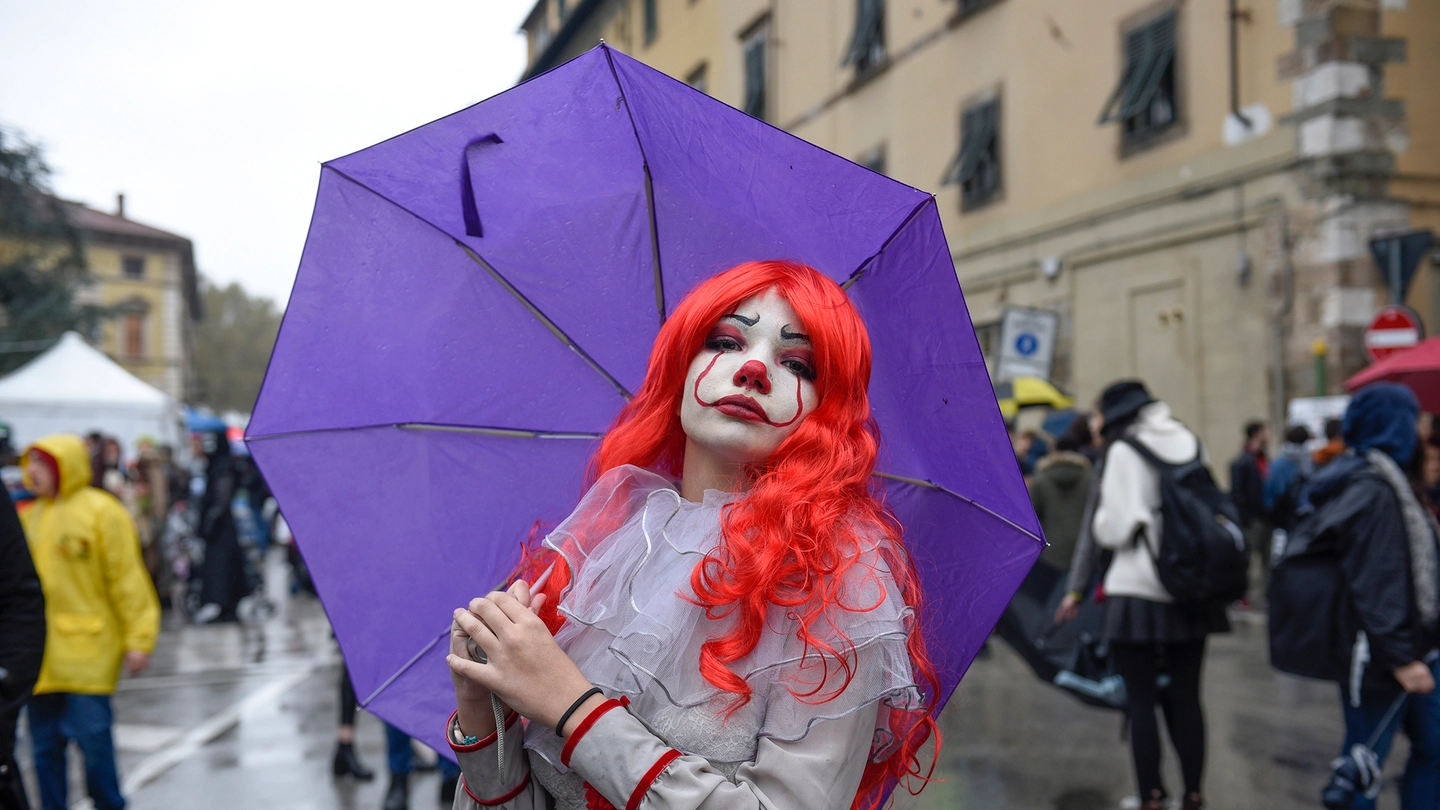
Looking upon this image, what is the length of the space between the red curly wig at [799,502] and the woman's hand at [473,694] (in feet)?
0.23

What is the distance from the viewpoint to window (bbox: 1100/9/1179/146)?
13070 millimetres

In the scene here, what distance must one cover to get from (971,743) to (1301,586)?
99.9 inches

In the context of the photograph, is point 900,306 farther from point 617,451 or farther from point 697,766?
point 697,766

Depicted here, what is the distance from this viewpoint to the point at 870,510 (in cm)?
185

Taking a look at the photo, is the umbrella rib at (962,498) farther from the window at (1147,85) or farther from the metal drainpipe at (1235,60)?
the window at (1147,85)

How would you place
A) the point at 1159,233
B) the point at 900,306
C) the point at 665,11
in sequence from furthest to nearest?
the point at 665,11, the point at 1159,233, the point at 900,306

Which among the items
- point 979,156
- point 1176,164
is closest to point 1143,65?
point 1176,164

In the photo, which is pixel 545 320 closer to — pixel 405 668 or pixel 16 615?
pixel 405 668

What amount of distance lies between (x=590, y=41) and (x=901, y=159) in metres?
15.6

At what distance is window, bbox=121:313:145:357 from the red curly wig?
57.9 m

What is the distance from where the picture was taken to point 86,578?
4.72 m

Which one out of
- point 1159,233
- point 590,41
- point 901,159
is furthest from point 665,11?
point 1159,233

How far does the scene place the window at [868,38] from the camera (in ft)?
61.3

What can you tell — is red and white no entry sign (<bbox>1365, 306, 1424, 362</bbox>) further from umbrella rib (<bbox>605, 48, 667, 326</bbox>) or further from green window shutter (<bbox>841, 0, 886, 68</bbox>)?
green window shutter (<bbox>841, 0, 886, 68</bbox>)
